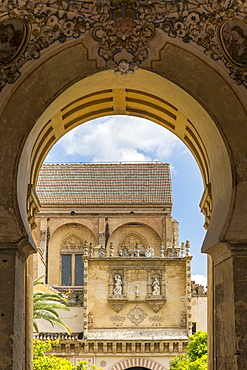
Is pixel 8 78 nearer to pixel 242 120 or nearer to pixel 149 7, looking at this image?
pixel 149 7

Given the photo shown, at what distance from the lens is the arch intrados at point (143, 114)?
1180 cm

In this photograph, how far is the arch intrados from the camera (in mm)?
11797

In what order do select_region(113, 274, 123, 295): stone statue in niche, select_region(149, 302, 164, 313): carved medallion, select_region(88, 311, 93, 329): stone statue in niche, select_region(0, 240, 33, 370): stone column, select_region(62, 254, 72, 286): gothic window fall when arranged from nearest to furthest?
select_region(0, 240, 33, 370): stone column → select_region(88, 311, 93, 329): stone statue in niche → select_region(149, 302, 164, 313): carved medallion → select_region(113, 274, 123, 295): stone statue in niche → select_region(62, 254, 72, 286): gothic window

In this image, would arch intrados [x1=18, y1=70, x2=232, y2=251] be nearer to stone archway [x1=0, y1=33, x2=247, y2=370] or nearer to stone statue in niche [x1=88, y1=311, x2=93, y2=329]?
stone archway [x1=0, y1=33, x2=247, y2=370]

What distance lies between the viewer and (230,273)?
10656 millimetres

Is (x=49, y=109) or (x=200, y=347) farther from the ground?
(x=49, y=109)

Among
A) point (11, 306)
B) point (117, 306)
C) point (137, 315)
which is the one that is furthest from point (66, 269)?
point (11, 306)

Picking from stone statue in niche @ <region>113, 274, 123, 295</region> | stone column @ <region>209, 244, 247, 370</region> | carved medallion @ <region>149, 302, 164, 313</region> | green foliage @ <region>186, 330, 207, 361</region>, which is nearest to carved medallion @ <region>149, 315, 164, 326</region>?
carved medallion @ <region>149, 302, 164, 313</region>

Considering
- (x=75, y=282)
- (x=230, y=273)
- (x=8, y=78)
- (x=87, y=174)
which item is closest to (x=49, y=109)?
(x=8, y=78)

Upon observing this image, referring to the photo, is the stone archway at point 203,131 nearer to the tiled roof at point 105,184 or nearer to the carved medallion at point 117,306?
the carved medallion at point 117,306

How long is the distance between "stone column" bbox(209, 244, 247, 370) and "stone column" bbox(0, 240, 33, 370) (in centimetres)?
317

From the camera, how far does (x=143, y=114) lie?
49.3ft

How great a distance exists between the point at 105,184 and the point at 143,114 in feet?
143

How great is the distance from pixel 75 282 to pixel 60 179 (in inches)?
Result: 363
